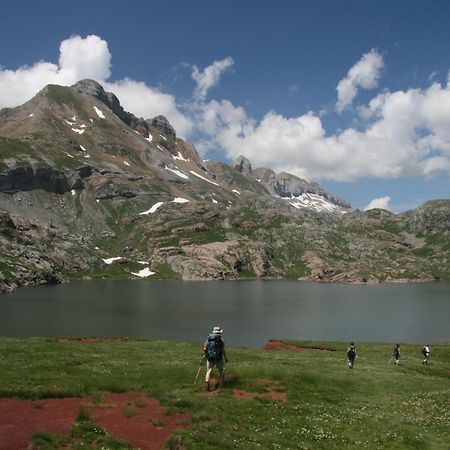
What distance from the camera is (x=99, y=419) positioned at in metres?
24.0

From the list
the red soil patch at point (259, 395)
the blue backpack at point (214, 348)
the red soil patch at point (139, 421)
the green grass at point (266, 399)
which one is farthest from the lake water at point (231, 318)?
the red soil patch at point (139, 421)

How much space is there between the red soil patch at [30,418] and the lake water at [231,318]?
68.3 meters

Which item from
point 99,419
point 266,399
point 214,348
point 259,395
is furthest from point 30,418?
point 259,395

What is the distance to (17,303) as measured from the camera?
162 m

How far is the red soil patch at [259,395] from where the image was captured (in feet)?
98.1

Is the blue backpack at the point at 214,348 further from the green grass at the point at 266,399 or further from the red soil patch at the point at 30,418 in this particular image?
the red soil patch at the point at 30,418

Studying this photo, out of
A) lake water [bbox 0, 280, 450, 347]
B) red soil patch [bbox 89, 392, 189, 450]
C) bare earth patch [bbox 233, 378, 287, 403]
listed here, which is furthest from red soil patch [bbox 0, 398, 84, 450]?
lake water [bbox 0, 280, 450, 347]

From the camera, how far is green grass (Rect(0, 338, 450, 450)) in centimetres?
2245

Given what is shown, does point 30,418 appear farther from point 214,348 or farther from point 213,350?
point 214,348

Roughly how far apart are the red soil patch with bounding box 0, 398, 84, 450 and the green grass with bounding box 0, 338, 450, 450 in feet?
3.53

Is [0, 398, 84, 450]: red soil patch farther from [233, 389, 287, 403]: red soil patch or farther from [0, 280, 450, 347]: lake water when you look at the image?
[0, 280, 450, 347]: lake water

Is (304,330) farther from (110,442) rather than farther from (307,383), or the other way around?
(110,442)

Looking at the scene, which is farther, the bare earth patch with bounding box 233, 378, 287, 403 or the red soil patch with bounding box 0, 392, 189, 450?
the bare earth patch with bounding box 233, 378, 287, 403

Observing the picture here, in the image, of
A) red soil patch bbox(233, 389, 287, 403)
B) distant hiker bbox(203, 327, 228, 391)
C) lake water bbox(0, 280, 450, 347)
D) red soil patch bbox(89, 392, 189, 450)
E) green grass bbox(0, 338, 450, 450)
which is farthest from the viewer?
lake water bbox(0, 280, 450, 347)
